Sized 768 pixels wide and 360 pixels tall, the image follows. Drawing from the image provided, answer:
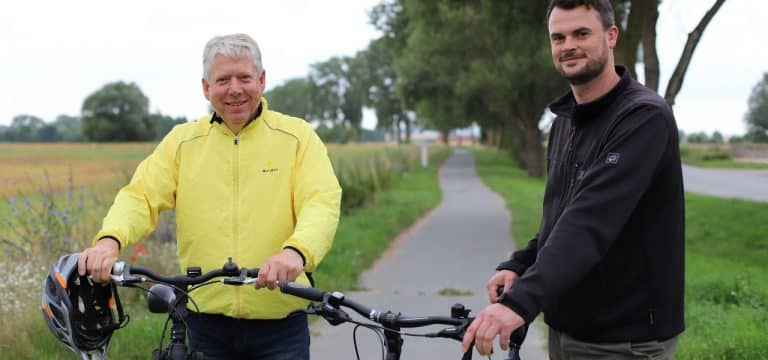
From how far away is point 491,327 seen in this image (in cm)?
203

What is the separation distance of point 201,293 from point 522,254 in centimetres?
121

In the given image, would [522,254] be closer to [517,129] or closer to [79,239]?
[79,239]

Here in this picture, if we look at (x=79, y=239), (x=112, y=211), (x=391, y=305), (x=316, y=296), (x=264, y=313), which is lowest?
Answer: (x=391, y=305)

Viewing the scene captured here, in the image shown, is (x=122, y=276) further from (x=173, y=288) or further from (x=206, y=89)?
(x=206, y=89)

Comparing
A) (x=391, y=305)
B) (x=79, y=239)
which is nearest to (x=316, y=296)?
(x=391, y=305)

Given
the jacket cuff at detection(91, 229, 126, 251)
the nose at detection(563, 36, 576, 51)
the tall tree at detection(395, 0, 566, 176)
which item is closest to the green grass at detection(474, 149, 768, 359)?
the nose at detection(563, 36, 576, 51)

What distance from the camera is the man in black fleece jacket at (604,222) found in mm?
2168

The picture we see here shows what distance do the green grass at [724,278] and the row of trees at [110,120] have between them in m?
37.8

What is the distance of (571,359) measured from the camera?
2619mm

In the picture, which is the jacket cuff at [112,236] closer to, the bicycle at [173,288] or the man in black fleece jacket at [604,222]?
the bicycle at [173,288]

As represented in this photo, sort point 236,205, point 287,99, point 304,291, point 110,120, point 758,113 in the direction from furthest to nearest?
1. point 758,113
2. point 110,120
3. point 287,99
4. point 236,205
5. point 304,291

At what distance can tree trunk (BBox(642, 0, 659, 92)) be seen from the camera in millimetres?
10445

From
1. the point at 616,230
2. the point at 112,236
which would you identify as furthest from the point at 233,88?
the point at 616,230

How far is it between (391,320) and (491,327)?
1.04 ft
